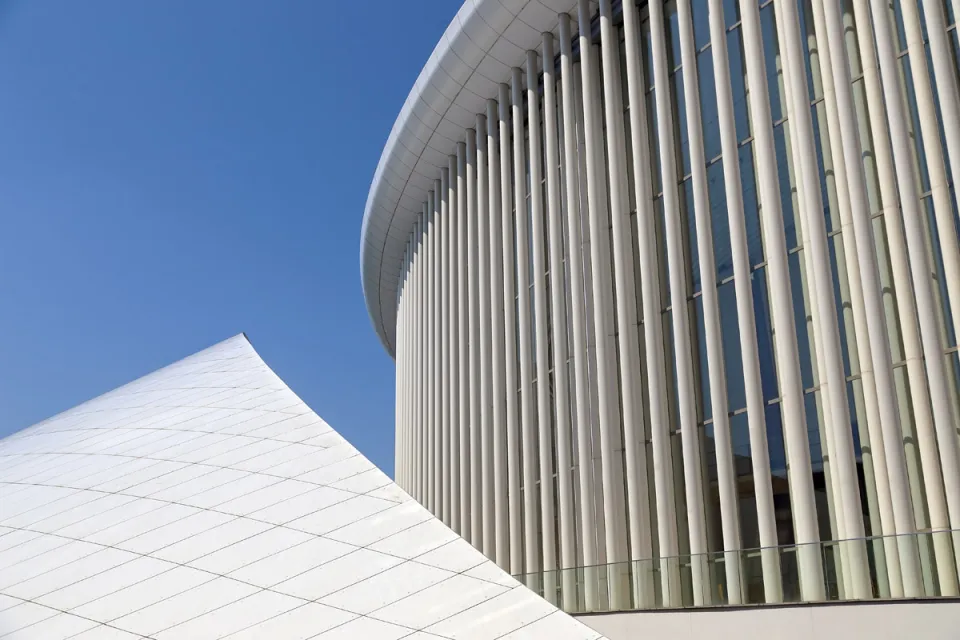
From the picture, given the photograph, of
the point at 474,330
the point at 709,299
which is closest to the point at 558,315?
the point at 709,299

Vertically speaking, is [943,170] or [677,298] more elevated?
[943,170]

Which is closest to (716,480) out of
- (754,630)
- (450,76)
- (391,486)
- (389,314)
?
(754,630)

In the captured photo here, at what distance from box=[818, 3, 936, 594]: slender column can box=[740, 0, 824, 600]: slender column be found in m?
1.24

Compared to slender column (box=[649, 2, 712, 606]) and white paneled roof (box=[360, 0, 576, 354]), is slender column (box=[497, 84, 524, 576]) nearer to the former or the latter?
white paneled roof (box=[360, 0, 576, 354])

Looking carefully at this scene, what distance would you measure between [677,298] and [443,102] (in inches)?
513

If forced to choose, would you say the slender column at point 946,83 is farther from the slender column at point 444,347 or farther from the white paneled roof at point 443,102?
the slender column at point 444,347

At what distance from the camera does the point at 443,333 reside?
3238cm

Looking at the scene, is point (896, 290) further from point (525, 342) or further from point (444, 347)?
point (444, 347)

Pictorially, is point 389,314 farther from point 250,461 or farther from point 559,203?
point 250,461

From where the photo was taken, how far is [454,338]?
3147 centimetres

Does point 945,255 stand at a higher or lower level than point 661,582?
higher

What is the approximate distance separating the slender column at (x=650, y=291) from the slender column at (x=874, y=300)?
472 centimetres

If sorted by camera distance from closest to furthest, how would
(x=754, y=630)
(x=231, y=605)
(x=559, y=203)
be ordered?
(x=231, y=605)
(x=754, y=630)
(x=559, y=203)

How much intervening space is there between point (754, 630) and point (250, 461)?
7680mm
